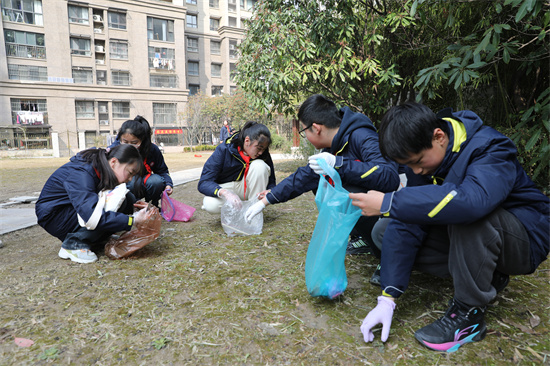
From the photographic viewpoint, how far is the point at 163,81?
2934 centimetres

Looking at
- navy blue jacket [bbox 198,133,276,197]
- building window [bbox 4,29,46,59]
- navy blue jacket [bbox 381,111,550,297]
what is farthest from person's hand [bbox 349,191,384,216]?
building window [bbox 4,29,46,59]

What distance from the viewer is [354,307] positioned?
1562 millimetres

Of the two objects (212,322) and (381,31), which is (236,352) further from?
(381,31)

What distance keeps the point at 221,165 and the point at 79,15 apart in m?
30.0

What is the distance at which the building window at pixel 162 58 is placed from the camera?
28.6m

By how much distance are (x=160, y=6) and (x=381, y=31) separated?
1130 inches

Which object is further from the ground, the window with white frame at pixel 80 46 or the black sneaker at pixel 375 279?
the window with white frame at pixel 80 46

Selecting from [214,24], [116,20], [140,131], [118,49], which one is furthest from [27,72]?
[140,131]

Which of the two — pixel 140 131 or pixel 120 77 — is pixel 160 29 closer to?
pixel 120 77

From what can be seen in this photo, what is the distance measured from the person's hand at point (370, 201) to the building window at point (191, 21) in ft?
118

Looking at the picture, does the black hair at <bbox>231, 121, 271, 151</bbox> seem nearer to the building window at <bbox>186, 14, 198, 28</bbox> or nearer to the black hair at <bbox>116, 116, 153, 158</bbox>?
the black hair at <bbox>116, 116, 153, 158</bbox>

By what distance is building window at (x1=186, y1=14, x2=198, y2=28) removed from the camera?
3244 cm

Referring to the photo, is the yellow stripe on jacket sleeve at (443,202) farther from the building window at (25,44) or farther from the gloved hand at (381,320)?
the building window at (25,44)

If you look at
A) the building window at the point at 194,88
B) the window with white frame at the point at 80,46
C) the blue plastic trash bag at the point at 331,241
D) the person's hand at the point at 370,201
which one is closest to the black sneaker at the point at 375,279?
the blue plastic trash bag at the point at 331,241
